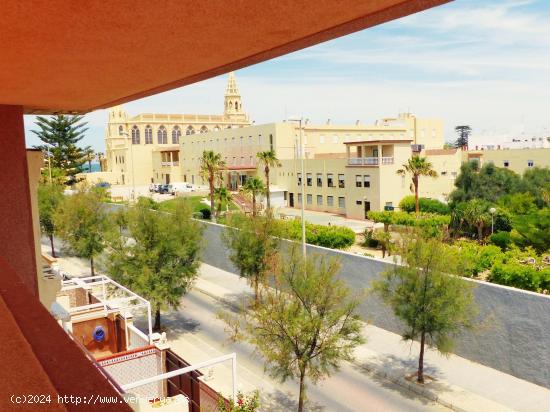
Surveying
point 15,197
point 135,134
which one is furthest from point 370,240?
point 135,134

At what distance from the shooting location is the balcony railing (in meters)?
43.2

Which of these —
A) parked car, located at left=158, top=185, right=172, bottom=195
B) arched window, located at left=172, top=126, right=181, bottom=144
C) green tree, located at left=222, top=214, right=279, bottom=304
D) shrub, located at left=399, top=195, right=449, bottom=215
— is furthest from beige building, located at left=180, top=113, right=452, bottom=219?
arched window, located at left=172, top=126, right=181, bottom=144

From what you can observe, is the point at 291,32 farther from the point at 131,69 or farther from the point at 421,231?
the point at 421,231

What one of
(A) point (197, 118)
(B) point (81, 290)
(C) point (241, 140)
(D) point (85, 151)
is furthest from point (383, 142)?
(A) point (197, 118)

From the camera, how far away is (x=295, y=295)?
14.5 m

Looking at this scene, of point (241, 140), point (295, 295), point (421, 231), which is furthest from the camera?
point (241, 140)

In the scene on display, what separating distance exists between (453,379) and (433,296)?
290 cm

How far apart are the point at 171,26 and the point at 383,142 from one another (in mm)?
42341

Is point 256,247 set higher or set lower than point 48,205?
lower

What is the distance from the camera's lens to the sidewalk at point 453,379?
14.2 m

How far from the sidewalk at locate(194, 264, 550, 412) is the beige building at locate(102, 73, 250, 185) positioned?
197 ft

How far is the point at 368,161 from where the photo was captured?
146ft

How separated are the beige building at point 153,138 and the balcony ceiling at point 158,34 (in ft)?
236

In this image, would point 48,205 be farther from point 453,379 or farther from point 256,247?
point 453,379
